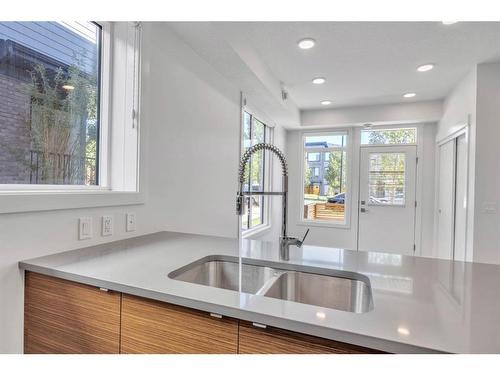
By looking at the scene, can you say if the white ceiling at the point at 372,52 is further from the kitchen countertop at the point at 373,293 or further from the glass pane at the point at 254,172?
the kitchen countertop at the point at 373,293

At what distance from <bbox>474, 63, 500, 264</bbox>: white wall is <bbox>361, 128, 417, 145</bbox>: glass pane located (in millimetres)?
1873

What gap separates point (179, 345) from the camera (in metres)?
0.87

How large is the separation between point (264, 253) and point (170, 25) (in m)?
1.68

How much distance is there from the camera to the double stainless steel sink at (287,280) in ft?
3.65

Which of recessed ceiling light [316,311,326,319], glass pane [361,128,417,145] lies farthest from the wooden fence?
recessed ceiling light [316,311,326,319]

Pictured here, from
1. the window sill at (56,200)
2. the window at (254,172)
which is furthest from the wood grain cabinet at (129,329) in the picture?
the window at (254,172)

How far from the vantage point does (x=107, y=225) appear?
1547 mm

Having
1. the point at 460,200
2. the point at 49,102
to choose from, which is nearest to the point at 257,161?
the point at 460,200

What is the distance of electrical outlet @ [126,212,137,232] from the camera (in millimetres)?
1684

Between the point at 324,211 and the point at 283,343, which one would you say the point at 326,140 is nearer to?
the point at 324,211

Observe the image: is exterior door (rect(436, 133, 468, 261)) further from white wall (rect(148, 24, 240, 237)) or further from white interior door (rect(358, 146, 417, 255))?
white wall (rect(148, 24, 240, 237))

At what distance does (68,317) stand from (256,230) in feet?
9.86
